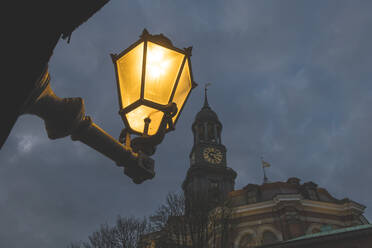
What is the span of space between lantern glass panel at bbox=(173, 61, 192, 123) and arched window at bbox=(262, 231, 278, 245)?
99.4 ft

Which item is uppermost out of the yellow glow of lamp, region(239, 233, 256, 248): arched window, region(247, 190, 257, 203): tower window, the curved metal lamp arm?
region(247, 190, 257, 203): tower window

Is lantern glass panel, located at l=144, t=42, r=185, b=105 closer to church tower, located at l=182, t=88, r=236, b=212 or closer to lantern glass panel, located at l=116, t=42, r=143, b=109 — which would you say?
lantern glass panel, located at l=116, t=42, r=143, b=109

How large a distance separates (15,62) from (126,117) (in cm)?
127

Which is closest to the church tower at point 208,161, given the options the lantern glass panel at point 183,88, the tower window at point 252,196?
the tower window at point 252,196

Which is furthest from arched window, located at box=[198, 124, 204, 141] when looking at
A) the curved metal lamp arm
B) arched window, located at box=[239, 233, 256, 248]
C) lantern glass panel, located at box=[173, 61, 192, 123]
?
the curved metal lamp arm

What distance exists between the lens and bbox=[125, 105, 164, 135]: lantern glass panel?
252cm

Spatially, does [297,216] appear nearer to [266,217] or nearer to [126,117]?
[266,217]

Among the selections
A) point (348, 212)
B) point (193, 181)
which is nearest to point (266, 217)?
point (348, 212)

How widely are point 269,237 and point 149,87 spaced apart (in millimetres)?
31363

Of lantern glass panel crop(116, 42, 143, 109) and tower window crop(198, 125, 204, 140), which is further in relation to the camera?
tower window crop(198, 125, 204, 140)

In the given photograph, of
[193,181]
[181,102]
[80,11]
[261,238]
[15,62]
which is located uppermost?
[193,181]

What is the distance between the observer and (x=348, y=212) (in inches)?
1262

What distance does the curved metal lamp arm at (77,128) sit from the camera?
73.3 inches

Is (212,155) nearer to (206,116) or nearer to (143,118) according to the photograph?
(206,116)
